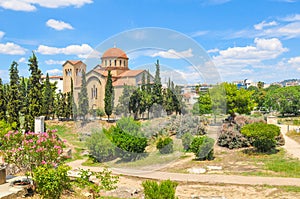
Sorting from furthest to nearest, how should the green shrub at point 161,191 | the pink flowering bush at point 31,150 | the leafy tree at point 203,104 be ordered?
the leafy tree at point 203,104
the pink flowering bush at point 31,150
the green shrub at point 161,191

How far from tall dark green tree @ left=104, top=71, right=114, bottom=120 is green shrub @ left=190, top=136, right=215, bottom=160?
4712 mm

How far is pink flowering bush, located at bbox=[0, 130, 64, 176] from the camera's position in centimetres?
648

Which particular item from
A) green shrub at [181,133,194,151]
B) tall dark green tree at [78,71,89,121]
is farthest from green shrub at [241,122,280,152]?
tall dark green tree at [78,71,89,121]

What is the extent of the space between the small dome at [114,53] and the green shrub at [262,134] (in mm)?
8224

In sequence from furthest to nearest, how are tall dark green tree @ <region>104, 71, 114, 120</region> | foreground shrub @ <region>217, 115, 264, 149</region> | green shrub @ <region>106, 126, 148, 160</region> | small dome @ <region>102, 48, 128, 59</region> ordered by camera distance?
foreground shrub @ <region>217, 115, 264, 149</region> < green shrub @ <region>106, 126, 148, 160</region> < tall dark green tree @ <region>104, 71, 114, 120</region> < small dome @ <region>102, 48, 128, 59</region>

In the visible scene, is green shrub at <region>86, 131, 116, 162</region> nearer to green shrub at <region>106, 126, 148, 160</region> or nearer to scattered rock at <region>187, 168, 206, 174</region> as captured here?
green shrub at <region>106, 126, 148, 160</region>

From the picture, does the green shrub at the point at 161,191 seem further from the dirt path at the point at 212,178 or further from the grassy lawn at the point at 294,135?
the grassy lawn at the point at 294,135

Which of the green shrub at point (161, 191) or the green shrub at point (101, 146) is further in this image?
the green shrub at point (101, 146)

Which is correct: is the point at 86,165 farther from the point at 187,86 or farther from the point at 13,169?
the point at 187,86

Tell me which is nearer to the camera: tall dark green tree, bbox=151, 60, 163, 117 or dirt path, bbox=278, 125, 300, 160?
tall dark green tree, bbox=151, 60, 163, 117

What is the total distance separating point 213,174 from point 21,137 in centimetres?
589

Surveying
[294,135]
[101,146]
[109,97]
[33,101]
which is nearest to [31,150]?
[109,97]

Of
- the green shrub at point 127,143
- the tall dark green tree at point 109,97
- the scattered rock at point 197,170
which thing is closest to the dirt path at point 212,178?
the scattered rock at point 197,170

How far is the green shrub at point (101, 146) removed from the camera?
32.3 feet
